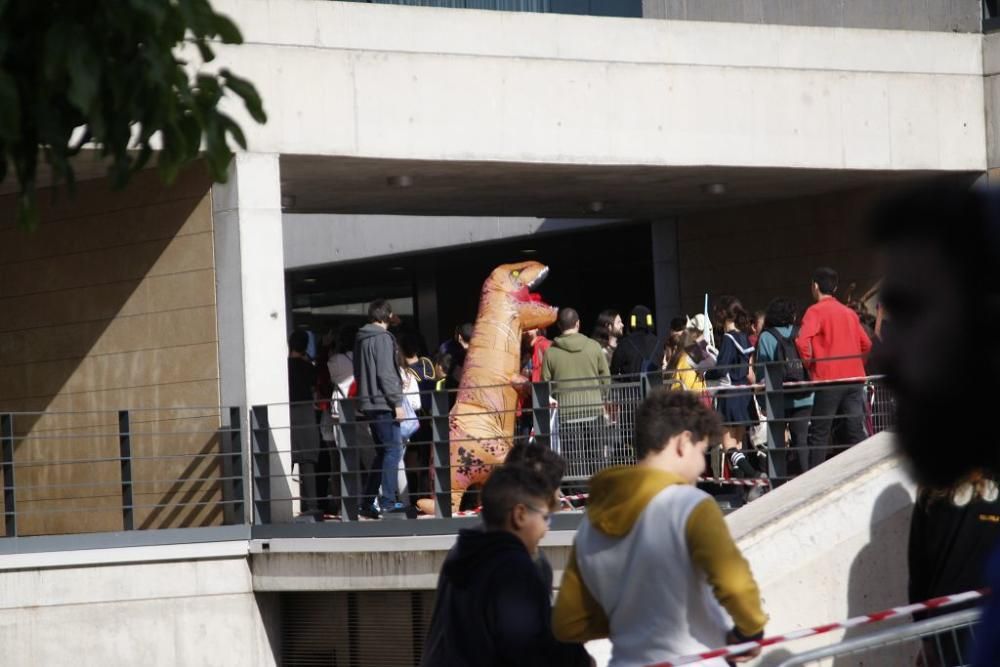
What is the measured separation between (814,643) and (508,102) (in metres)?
8.67

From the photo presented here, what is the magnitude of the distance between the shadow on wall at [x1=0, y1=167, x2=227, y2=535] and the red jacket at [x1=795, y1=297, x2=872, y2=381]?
17.9 ft

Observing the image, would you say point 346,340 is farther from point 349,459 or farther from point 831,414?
point 831,414

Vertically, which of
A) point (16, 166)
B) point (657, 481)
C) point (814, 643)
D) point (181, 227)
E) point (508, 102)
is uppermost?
point (508, 102)

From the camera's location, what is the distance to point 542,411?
517 inches

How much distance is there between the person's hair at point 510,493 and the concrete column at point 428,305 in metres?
21.6

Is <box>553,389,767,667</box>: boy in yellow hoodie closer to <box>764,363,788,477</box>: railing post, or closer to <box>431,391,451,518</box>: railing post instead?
<box>764,363,788,477</box>: railing post

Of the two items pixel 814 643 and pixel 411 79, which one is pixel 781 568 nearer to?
pixel 814 643

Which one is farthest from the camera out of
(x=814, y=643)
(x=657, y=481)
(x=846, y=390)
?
(x=846, y=390)

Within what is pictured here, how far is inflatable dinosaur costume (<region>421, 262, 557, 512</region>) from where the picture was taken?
13.7 m

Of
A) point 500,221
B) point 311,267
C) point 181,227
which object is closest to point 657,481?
point 181,227

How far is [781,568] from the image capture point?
337 inches

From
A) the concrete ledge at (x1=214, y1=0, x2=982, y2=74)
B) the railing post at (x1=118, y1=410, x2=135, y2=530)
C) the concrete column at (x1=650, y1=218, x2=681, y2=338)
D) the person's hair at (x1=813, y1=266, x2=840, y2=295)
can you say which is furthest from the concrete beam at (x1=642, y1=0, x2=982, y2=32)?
the railing post at (x1=118, y1=410, x2=135, y2=530)

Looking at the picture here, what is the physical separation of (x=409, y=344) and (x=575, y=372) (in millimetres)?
2498

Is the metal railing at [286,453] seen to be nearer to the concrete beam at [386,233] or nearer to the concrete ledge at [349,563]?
the concrete ledge at [349,563]
